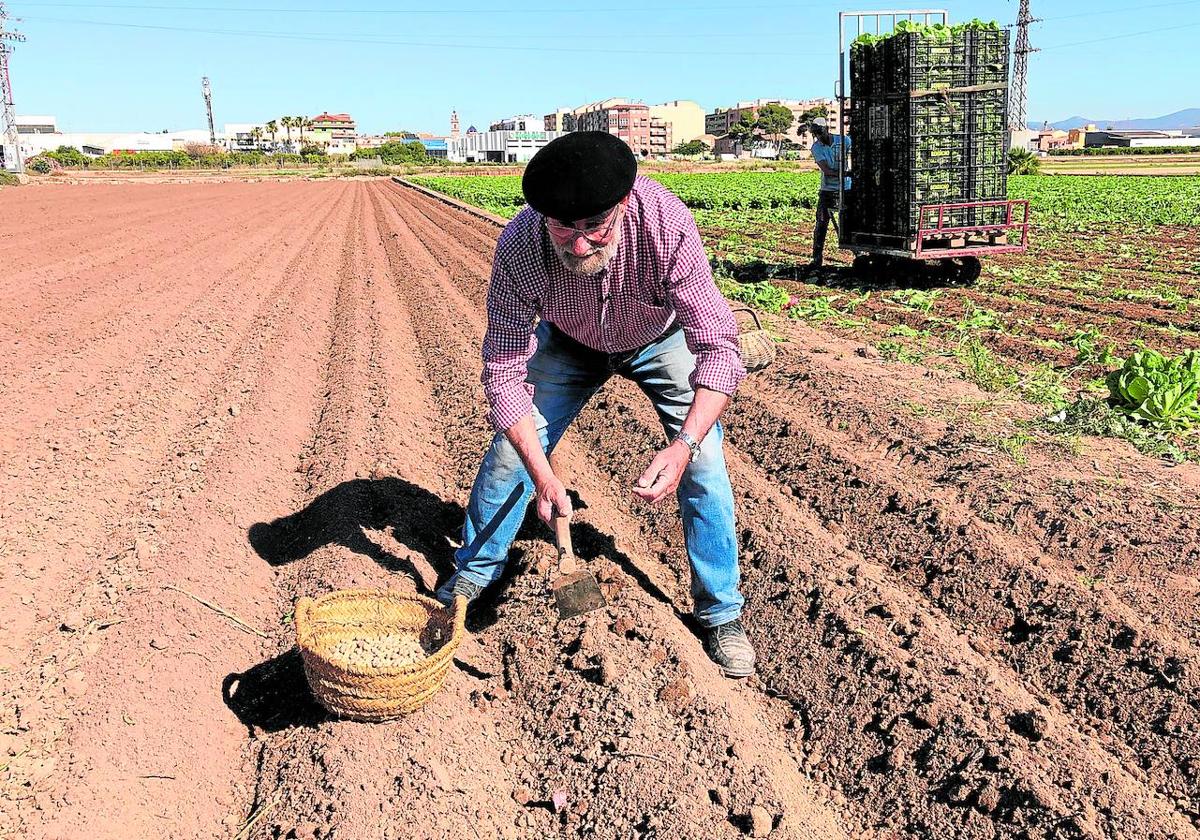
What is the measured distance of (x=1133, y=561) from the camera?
4.02m

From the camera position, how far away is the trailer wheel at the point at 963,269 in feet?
38.5

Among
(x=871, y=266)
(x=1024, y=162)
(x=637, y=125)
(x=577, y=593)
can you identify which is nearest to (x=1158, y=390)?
(x=577, y=593)

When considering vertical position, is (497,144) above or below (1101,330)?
above

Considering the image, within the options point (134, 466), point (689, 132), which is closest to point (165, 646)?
point (134, 466)

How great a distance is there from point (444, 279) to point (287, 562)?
9010mm

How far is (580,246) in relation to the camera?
9.63 ft

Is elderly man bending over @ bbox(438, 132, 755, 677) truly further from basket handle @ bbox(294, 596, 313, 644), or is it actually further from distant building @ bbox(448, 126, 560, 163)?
distant building @ bbox(448, 126, 560, 163)

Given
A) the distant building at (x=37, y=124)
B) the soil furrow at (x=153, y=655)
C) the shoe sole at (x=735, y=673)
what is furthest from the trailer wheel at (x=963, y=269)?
the distant building at (x=37, y=124)

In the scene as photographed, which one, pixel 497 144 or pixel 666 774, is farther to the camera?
pixel 497 144

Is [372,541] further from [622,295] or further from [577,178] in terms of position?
[577,178]

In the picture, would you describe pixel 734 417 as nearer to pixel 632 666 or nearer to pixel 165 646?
pixel 632 666

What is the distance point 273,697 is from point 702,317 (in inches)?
82.5

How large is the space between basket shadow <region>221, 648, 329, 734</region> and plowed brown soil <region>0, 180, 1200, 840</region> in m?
0.01

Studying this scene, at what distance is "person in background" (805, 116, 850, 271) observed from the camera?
40.5 ft
